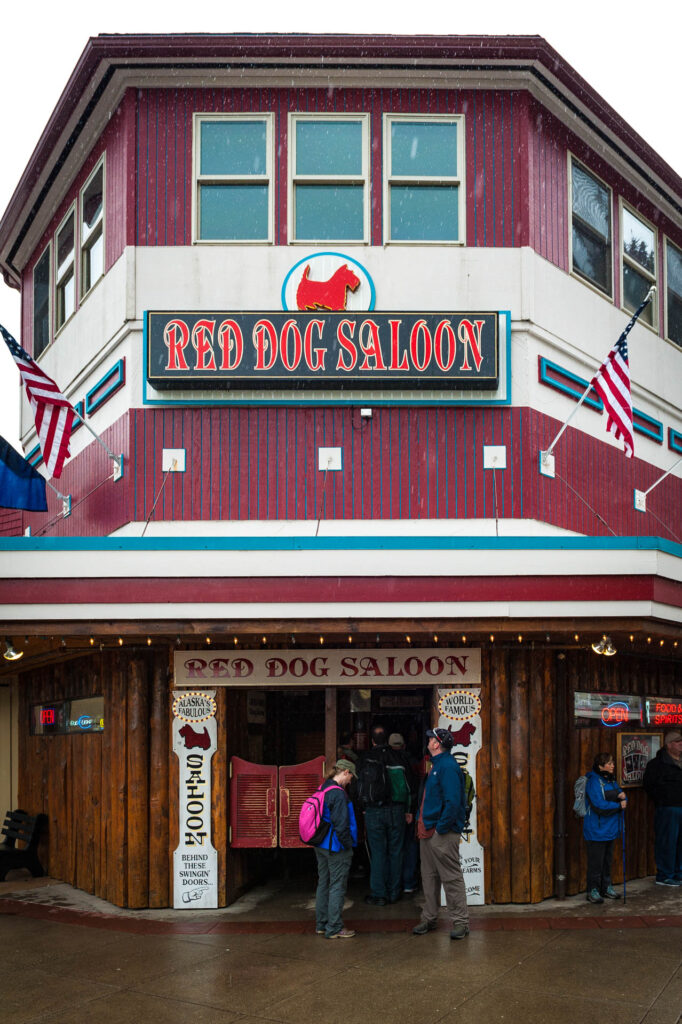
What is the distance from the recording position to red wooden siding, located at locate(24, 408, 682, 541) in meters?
12.2

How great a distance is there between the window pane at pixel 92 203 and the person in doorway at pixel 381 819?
756cm

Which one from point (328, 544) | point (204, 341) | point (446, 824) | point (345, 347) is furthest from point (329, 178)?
point (446, 824)

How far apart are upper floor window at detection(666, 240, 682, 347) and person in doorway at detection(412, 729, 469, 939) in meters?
8.49

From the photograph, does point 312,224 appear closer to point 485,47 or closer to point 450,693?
point 485,47

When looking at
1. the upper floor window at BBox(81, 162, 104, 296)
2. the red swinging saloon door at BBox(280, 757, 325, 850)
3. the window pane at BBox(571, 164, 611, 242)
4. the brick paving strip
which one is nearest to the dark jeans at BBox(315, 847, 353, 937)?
the brick paving strip

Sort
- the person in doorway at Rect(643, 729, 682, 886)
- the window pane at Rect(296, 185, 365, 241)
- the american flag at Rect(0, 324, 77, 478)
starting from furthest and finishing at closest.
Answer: the window pane at Rect(296, 185, 365, 241) → the person in doorway at Rect(643, 729, 682, 886) → the american flag at Rect(0, 324, 77, 478)

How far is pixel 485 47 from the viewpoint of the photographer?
40.8 feet

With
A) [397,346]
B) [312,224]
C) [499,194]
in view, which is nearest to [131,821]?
[397,346]

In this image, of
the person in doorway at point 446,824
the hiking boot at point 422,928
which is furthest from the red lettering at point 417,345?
the hiking boot at point 422,928

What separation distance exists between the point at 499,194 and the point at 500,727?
20.1ft

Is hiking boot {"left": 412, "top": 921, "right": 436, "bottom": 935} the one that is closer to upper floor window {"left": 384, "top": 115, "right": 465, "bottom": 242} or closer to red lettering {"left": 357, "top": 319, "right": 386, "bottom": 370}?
red lettering {"left": 357, "top": 319, "right": 386, "bottom": 370}

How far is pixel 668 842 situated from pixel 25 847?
8284mm

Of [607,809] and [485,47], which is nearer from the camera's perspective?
[607,809]

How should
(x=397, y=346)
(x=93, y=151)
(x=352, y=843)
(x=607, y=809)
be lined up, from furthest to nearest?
(x=93, y=151) < (x=397, y=346) < (x=607, y=809) < (x=352, y=843)
